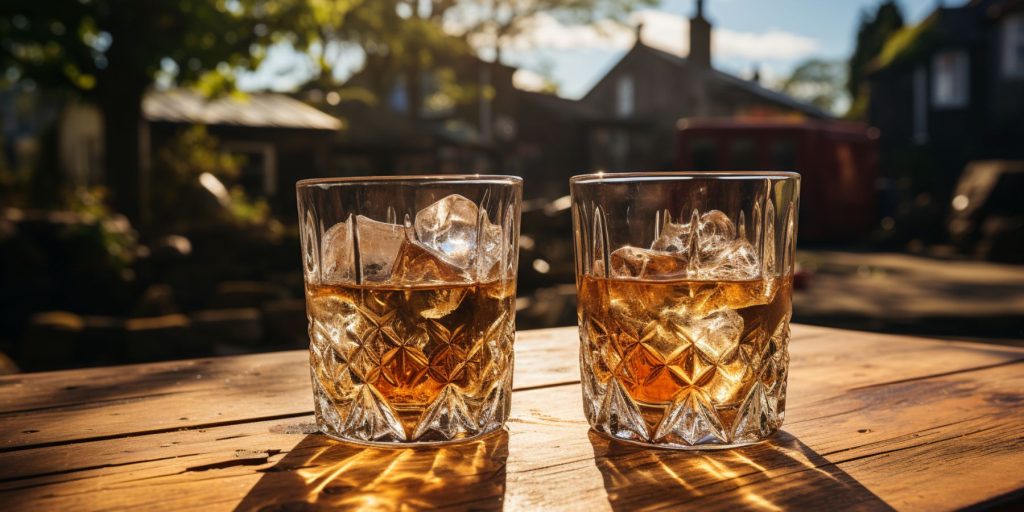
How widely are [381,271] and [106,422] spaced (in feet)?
1.53

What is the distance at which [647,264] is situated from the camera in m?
1.08

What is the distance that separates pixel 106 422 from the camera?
1.19 metres

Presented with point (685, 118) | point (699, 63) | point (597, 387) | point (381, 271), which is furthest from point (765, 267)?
point (685, 118)

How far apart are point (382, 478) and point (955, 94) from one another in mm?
30143

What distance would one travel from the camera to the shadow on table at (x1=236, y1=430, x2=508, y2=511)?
85 cm

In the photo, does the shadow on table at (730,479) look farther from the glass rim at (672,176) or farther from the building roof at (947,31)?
the building roof at (947,31)

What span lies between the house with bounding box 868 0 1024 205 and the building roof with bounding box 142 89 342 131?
17.9 meters

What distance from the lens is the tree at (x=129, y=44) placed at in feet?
35.9

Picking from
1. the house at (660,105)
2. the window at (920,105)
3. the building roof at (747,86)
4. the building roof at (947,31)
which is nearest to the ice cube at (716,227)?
the building roof at (947,31)

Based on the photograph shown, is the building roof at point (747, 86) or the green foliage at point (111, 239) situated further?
the building roof at point (747, 86)

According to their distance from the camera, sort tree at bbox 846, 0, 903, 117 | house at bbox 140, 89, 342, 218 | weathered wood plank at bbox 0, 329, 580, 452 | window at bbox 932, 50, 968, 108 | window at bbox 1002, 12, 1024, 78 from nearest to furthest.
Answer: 1. weathered wood plank at bbox 0, 329, 580, 452
2. house at bbox 140, 89, 342, 218
3. window at bbox 1002, 12, 1024, 78
4. window at bbox 932, 50, 968, 108
5. tree at bbox 846, 0, 903, 117

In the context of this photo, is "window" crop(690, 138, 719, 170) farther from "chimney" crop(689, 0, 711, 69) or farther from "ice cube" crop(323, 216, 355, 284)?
"ice cube" crop(323, 216, 355, 284)

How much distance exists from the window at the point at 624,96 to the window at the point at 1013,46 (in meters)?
15.9

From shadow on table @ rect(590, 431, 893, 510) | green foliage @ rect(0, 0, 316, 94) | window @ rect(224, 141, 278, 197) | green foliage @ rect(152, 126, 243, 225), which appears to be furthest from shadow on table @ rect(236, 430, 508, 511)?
window @ rect(224, 141, 278, 197)
